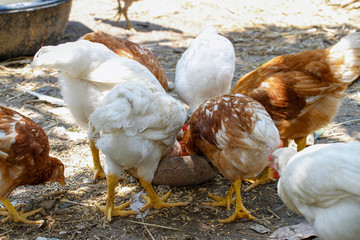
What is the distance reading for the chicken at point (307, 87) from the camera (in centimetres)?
311

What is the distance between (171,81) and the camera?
5.08 meters

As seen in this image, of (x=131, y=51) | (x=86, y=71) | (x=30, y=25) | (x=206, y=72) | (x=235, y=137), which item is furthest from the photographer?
(x=30, y=25)

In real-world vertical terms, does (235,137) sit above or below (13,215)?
above

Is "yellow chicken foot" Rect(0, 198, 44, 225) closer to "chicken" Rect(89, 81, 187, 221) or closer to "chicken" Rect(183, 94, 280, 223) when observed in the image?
"chicken" Rect(89, 81, 187, 221)

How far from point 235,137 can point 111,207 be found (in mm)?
1095

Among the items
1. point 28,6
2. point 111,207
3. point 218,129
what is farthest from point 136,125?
point 28,6

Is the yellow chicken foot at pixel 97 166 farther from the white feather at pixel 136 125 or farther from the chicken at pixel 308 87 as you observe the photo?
the chicken at pixel 308 87

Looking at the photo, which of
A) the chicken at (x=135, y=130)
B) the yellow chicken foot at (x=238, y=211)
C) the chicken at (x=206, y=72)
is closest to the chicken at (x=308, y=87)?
the chicken at (x=206, y=72)

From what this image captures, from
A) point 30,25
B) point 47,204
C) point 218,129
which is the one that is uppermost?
point 218,129

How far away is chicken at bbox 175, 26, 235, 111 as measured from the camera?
→ 3.81 metres

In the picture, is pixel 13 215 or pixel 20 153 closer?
pixel 20 153

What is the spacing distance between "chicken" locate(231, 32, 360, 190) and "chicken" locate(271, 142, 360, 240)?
97 centimetres

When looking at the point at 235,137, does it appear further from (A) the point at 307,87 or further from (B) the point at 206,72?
(B) the point at 206,72

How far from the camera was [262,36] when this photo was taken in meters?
6.54
